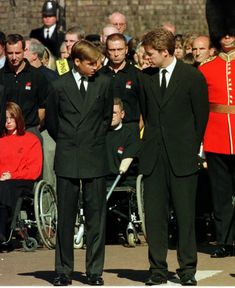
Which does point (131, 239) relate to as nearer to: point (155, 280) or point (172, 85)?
point (155, 280)

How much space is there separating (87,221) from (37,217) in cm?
262

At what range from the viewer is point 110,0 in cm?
2872

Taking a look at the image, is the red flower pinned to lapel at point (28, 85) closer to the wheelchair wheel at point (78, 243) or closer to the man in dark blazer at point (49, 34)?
the wheelchair wheel at point (78, 243)

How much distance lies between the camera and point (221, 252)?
16.0m

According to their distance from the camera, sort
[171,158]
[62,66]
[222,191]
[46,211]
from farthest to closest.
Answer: [62,66] → [46,211] → [222,191] → [171,158]

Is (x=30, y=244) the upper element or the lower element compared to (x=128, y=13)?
lower

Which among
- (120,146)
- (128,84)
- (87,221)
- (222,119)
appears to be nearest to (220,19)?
(222,119)

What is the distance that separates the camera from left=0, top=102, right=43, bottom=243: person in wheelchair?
17188 mm

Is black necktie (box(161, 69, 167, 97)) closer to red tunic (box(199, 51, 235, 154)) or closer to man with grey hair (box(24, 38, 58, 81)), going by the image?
red tunic (box(199, 51, 235, 154))

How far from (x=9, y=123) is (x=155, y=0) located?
11668mm

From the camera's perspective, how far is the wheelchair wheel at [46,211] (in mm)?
16719

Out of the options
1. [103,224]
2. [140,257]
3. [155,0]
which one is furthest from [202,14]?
[103,224]

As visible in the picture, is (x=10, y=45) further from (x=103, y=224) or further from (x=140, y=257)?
(x=103, y=224)

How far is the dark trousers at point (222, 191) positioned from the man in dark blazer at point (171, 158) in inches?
87.8
